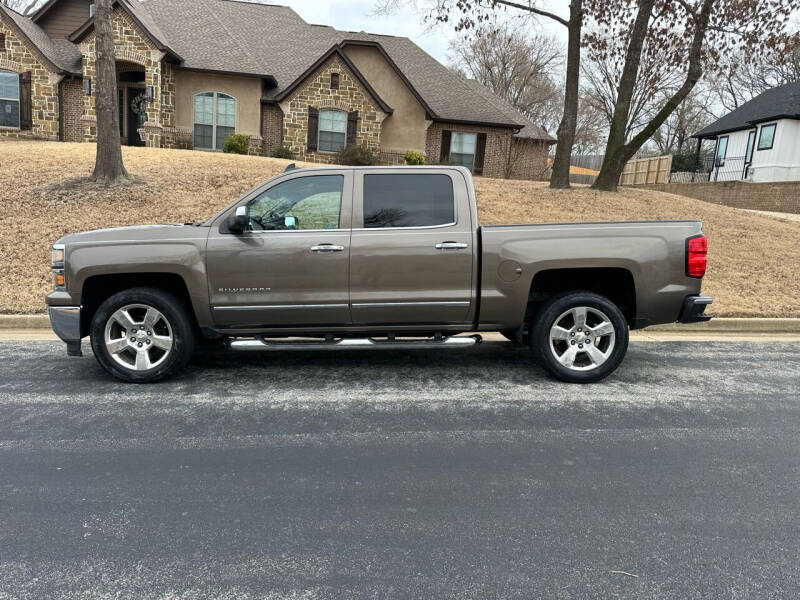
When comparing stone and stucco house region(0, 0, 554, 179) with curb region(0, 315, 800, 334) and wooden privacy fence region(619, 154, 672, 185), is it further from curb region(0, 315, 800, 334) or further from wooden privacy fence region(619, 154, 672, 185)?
curb region(0, 315, 800, 334)

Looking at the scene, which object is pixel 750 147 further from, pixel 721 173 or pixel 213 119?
pixel 213 119

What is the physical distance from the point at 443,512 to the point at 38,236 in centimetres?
1059

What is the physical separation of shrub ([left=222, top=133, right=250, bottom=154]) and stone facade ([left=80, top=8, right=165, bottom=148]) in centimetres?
277

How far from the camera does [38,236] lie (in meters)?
11.0

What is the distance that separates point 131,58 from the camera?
22406mm

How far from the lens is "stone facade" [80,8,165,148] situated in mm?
22156

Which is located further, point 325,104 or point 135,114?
point 135,114

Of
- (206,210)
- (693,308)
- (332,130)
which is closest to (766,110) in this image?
(332,130)

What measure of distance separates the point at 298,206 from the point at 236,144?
18.4m

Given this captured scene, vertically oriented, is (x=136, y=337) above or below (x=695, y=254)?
below

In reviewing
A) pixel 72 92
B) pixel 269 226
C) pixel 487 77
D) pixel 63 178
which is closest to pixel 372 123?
pixel 72 92

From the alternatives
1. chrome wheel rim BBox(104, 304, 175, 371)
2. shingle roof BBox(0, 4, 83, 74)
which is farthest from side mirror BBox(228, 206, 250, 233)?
shingle roof BBox(0, 4, 83, 74)

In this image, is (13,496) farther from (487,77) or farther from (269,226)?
(487,77)

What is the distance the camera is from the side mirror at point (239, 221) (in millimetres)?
5324
